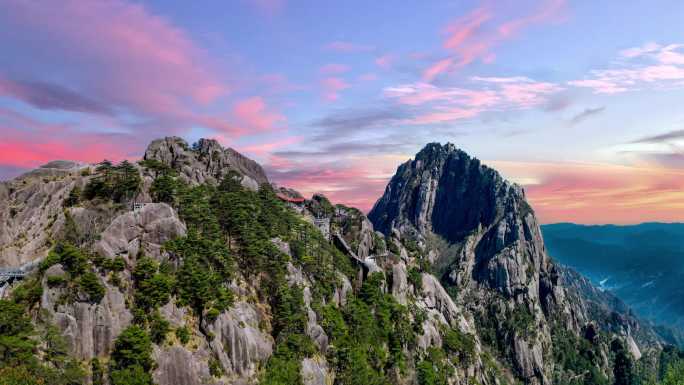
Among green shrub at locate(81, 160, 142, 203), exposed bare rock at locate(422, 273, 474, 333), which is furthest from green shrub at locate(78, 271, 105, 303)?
exposed bare rock at locate(422, 273, 474, 333)

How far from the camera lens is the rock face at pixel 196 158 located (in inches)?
4814

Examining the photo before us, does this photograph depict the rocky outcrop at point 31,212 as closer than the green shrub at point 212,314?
No

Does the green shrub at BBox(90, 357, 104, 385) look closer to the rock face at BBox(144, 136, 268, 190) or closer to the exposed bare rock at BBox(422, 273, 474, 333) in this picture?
the rock face at BBox(144, 136, 268, 190)

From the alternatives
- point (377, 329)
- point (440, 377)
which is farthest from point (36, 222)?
point (440, 377)

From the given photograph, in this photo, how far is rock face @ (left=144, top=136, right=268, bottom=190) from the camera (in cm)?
12228

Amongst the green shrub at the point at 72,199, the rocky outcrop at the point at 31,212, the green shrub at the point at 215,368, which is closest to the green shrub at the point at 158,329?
the green shrub at the point at 215,368

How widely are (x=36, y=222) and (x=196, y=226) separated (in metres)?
28.7

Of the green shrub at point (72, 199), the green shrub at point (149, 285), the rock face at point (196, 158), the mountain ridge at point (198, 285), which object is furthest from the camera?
the rock face at point (196, 158)

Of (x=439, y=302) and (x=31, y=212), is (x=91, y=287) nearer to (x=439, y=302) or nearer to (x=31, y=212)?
(x=31, y=212)

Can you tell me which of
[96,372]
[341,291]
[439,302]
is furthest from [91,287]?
[439,302]

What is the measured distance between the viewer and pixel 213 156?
470ft

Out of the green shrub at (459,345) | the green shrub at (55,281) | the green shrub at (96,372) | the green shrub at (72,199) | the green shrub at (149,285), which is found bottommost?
the green shrub at (459,345)

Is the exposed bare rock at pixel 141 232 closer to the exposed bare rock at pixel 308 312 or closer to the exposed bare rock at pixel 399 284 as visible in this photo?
the exposed bare rock at pixel 308 312

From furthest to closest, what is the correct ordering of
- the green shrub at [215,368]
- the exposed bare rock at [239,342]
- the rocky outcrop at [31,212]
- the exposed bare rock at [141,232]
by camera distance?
1. the rocky outcrop at [31,212]
2. the exposed bare rock at [239,342]
3. the exposed bare rock at [141,232]
4. the green shrub at [215,368]
